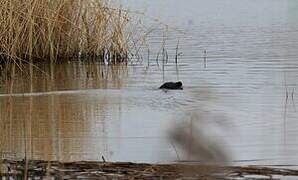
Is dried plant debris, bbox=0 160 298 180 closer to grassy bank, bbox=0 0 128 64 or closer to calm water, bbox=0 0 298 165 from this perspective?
calm water, bbox=0 0 298 165

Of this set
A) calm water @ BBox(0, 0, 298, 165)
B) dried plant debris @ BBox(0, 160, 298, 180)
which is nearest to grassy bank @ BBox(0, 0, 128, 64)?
calm water @ BBox(0, 0, 298, 165)

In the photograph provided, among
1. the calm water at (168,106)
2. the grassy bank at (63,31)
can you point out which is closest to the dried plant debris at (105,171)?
the calm water at (168,106)

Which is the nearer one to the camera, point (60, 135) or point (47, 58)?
point (60, 135)

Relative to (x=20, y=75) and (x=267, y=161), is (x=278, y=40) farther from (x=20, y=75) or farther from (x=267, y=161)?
(x=267, y=161)

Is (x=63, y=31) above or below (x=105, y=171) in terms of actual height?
above

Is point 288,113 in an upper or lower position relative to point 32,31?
lower

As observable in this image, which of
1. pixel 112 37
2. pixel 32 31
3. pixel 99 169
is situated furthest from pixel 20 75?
pixel 99 169

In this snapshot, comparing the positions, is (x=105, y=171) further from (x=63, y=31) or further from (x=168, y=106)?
(x=63, y=31)

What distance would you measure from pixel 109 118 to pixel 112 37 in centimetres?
413

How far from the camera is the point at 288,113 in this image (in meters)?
6.75

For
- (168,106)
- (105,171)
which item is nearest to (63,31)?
(168,106)

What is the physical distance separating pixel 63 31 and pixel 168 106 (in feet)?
12.0

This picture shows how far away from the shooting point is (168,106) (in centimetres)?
718

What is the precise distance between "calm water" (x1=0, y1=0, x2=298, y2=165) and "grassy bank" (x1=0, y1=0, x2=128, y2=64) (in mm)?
300
